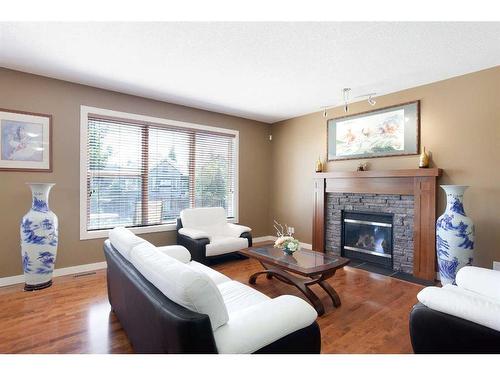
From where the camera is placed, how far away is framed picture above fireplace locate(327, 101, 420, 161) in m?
3.68

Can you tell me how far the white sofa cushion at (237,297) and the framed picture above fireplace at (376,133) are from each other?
3059mm

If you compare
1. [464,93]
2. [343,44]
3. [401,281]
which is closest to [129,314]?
[343,44]

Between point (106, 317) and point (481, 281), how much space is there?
3.00m

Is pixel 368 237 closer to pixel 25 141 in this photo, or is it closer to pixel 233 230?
pixel 233 230

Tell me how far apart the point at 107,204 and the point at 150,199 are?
62 cm

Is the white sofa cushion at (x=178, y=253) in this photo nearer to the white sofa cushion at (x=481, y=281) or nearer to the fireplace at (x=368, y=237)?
the white sofa cushion at (x=481, y=281)

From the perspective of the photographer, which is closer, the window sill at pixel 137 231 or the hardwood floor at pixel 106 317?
the hardwood floor at pixel 106 317

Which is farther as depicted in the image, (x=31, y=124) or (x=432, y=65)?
(x=31, y=124)

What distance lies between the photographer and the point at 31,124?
328cm

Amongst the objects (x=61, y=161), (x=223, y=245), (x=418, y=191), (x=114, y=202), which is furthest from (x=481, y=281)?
(x=61, y=161)

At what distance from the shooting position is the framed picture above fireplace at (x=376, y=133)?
3.68 m

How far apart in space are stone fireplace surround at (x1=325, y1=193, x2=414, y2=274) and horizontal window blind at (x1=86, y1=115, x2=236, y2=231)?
6.43ft

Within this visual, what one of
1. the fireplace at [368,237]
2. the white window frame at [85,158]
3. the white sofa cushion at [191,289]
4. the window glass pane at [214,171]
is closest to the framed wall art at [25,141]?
the white window frame at [85,158]
